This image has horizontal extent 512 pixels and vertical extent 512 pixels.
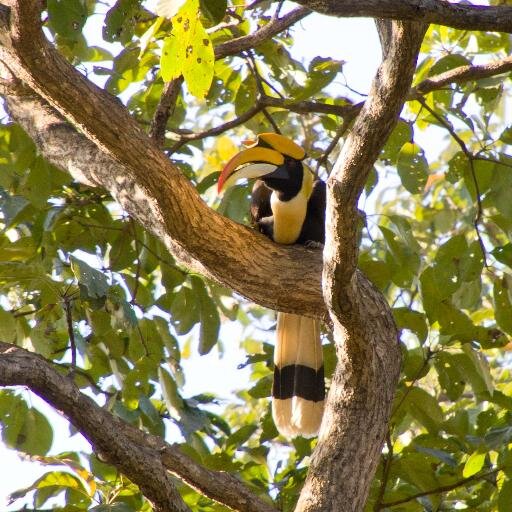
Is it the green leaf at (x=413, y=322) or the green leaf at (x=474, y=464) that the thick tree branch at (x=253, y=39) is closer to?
the green leaf at (x=413, y=322)

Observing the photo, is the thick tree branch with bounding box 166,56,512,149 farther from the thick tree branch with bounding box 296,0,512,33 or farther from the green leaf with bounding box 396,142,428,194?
the thick tree branch with bounding box 296,0,512,33

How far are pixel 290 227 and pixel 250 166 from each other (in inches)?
13.6

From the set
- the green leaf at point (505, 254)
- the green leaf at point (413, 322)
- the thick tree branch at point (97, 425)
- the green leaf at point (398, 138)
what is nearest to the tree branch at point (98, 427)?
the thick tree branch at point (97, 425)

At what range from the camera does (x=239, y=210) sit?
A: 394 cm

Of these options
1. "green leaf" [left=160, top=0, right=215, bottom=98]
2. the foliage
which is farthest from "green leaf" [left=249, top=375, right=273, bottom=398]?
"green leaf" [left=160, top=0, right=215, bottom=98]

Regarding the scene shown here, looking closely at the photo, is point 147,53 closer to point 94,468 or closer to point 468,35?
point 468,35

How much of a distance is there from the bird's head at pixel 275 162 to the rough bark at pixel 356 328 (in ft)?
3.79

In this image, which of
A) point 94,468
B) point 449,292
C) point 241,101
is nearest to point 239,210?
point 241,101

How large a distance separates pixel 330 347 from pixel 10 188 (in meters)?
1.68

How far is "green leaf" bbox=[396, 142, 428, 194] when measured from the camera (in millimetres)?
4027

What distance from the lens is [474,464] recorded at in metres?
3.36

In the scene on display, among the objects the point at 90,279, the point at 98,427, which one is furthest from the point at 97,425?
the point at 90,279

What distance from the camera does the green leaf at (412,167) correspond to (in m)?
4.03

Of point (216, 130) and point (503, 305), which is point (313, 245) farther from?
point (503, 305)
